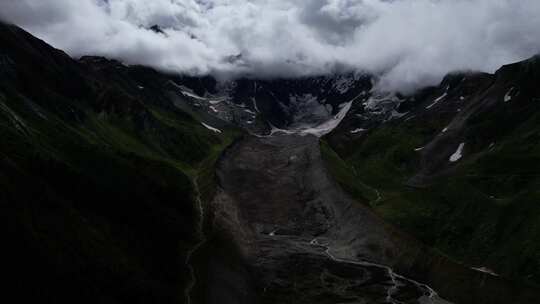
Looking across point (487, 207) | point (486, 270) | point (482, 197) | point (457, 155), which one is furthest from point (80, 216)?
point (457, 155)

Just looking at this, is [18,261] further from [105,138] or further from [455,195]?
[105,138]

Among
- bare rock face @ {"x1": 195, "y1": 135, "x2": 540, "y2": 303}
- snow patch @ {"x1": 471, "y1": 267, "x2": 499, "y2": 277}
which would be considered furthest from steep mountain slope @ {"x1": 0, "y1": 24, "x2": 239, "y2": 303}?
snow patch @ {"x1": 471, "y1": 267, "x2": 499, "y2": 277}

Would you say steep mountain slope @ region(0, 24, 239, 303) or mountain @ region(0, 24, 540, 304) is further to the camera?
mountain @ region(0, 24, 540, 304)

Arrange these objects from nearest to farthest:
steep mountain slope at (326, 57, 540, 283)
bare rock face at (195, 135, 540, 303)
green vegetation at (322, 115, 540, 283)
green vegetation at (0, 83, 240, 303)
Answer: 1. green vegetation at (0, 83, 240, 303)
2. bare rock face at (195, 135, 540, 303)
3. green vegetation at (322, 115, 540, 283)
4. steep mountain slope at (326, 57, 540, 283)

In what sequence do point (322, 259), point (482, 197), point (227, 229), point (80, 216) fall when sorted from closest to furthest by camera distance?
1. point (80, 216)
2. point (482, 197)
3. point (322, 259)
4. point (227, 229)

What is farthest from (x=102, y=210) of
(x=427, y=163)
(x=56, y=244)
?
(x=427, y=163)

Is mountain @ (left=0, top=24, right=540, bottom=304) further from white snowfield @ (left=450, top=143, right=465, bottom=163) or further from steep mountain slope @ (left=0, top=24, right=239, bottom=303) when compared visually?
white snowfield @ (left=450, top=143, right=465, bottom=163)

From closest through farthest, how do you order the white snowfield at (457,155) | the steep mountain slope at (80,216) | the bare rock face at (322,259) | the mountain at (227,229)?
the steep mountain slope at (80,216), the mountain at (227,229), the bare rock face at (322,259), the white snowfield at (457,155)

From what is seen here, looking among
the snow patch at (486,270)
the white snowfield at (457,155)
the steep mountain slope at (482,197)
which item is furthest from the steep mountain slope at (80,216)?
the white snowfield at (457,155)

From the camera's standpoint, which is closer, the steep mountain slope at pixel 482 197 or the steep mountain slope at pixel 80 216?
the steep mountain slope at pixel 80 216

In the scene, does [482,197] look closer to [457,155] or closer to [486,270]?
[486,270]

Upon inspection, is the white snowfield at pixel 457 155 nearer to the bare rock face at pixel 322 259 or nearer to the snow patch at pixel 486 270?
the bare rock face at pixel 322 259
